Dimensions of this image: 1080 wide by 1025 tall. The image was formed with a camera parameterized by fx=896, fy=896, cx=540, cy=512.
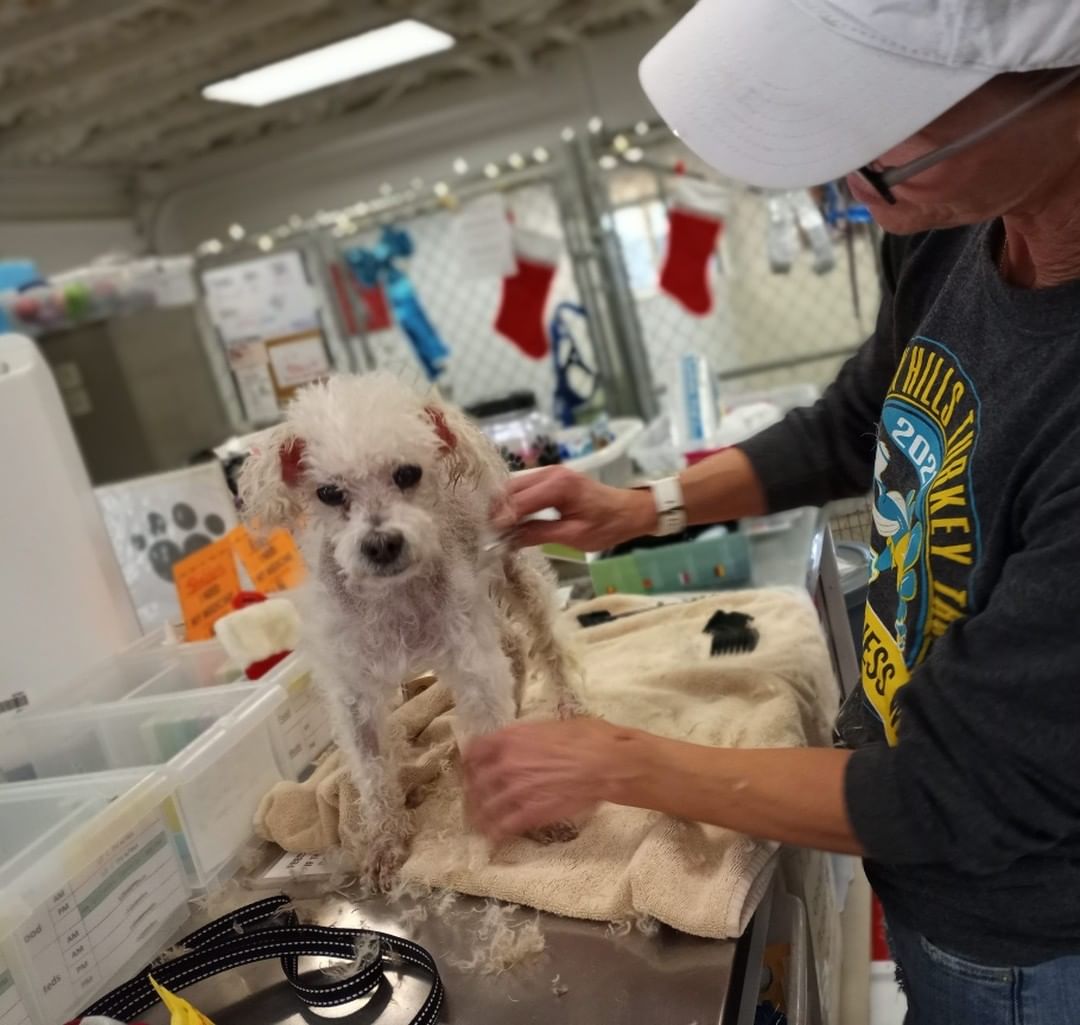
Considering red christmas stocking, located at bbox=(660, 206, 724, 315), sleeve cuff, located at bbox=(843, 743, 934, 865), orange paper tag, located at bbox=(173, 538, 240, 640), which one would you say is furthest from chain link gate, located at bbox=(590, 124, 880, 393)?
sleeve cuff, located at bbox=(843, 743, 934, 865)

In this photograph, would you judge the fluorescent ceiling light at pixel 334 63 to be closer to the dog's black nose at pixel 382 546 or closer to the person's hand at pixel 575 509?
Answer: the person's hand at pixel 575 509

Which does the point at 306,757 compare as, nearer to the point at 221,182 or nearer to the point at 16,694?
the point at 16,694

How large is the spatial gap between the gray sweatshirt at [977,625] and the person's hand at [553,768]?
170mm

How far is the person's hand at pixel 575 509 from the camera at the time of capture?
1.03 metres

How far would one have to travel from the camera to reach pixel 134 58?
10.0 ft

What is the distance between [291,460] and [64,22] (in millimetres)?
2504

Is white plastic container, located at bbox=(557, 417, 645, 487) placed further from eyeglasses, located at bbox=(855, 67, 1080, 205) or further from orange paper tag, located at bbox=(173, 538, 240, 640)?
eyeglasses, located at bbox=(855, 67, 1080, 205)

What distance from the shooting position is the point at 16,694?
1169 millimetres

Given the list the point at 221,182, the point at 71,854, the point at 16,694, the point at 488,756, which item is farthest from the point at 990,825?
the point at 221,182

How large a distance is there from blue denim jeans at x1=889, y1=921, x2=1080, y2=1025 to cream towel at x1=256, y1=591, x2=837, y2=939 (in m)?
0.13

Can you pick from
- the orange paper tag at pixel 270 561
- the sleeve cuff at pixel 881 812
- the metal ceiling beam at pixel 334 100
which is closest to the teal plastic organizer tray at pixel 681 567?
the orange paper tag at pixel 270 561

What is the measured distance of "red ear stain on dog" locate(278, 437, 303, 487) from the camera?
3.06ft

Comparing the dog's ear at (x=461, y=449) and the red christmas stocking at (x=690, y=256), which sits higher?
the red christmas stocking at (x=690, y=256)

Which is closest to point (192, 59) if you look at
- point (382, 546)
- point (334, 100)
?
point (334, 100)
